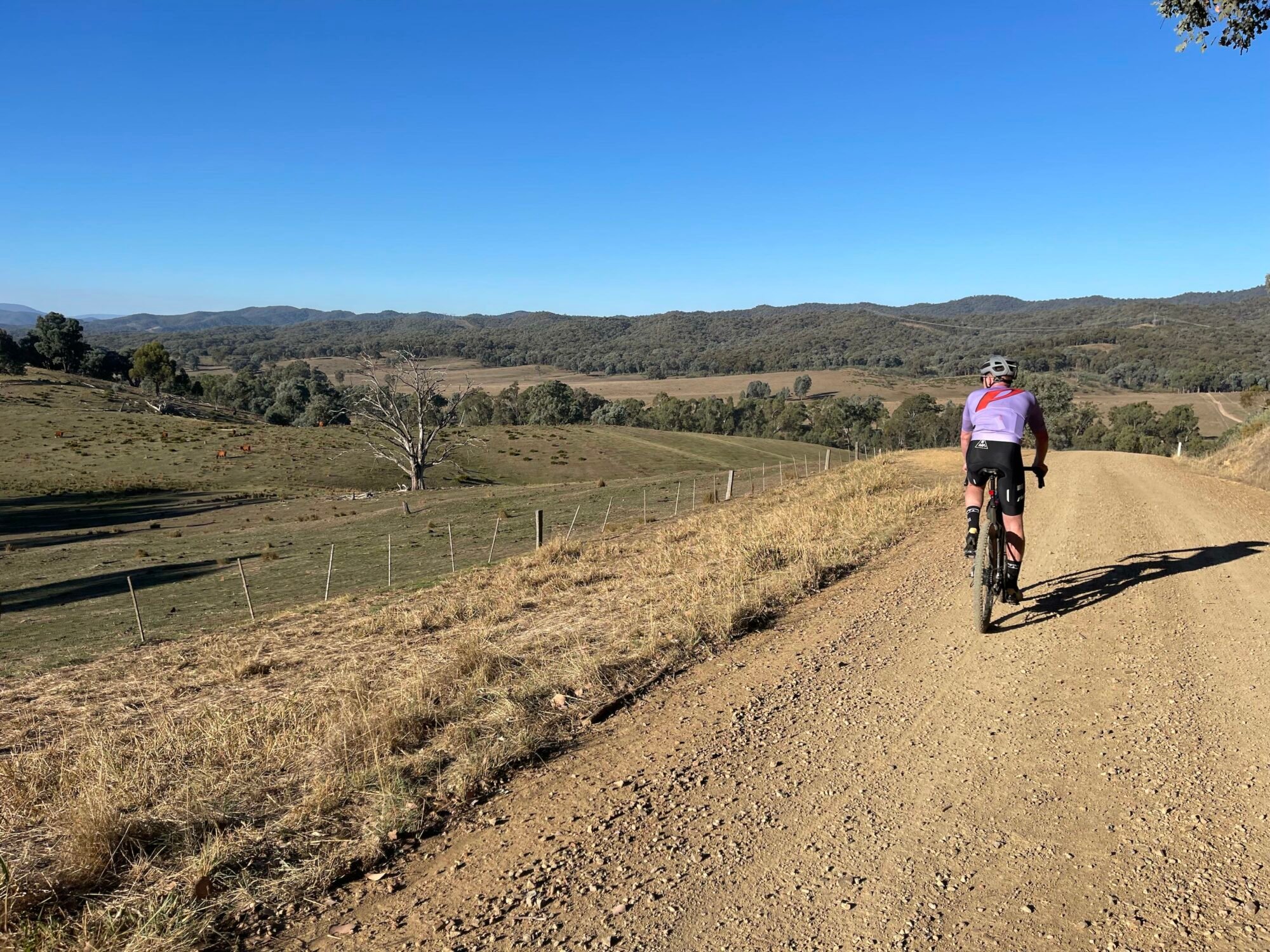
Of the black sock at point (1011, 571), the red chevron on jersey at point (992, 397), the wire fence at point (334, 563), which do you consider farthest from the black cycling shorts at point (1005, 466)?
the wire fence at point (334, 563)

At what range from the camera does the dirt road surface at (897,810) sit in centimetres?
317

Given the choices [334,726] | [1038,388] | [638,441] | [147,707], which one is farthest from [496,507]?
[1038,388]

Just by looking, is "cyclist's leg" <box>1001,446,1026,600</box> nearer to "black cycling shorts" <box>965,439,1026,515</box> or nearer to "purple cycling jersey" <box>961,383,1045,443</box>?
"black cycling shorts" <box>965,439,1026,515</box>

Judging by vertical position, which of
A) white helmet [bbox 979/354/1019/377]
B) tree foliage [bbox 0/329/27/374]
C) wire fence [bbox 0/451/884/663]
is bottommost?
wire fence [bbox 0/451/884/663]

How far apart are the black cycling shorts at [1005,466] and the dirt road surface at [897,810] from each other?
3.69ft

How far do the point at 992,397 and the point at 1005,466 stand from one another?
25.1 inches

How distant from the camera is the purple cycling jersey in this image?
22.3 feet

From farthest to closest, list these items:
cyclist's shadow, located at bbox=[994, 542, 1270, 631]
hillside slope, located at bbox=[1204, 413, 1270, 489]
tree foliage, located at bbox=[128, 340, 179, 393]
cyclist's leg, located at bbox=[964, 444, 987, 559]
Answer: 1. tree foliage, located at bbox=[128, 340, 179, 393]
2. hillside slope, located at bbox=[1204, 413, 1270, 489]
3. cyclist's shadow, located at bbox=[994, 542, 1270, 631]
4. cyclist's leg, located at bbox=[964, 444, 987, 559]

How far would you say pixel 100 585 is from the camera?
26.7 meters

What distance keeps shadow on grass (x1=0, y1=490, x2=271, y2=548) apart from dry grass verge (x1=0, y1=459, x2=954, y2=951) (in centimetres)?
3476

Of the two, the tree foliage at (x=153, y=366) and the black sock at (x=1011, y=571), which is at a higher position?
the tree foliage at (x=153, y=366)

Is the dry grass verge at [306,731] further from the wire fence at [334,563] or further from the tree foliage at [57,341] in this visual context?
the tree foliage at [57,341]

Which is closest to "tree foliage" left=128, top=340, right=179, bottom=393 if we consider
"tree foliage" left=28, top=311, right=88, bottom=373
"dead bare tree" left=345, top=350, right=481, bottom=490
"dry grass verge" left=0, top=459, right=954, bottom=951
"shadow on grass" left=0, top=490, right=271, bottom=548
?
"tree foliage" left=28, top=311, right=88, bottom=373

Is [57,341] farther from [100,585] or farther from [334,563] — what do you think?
[334,563]
